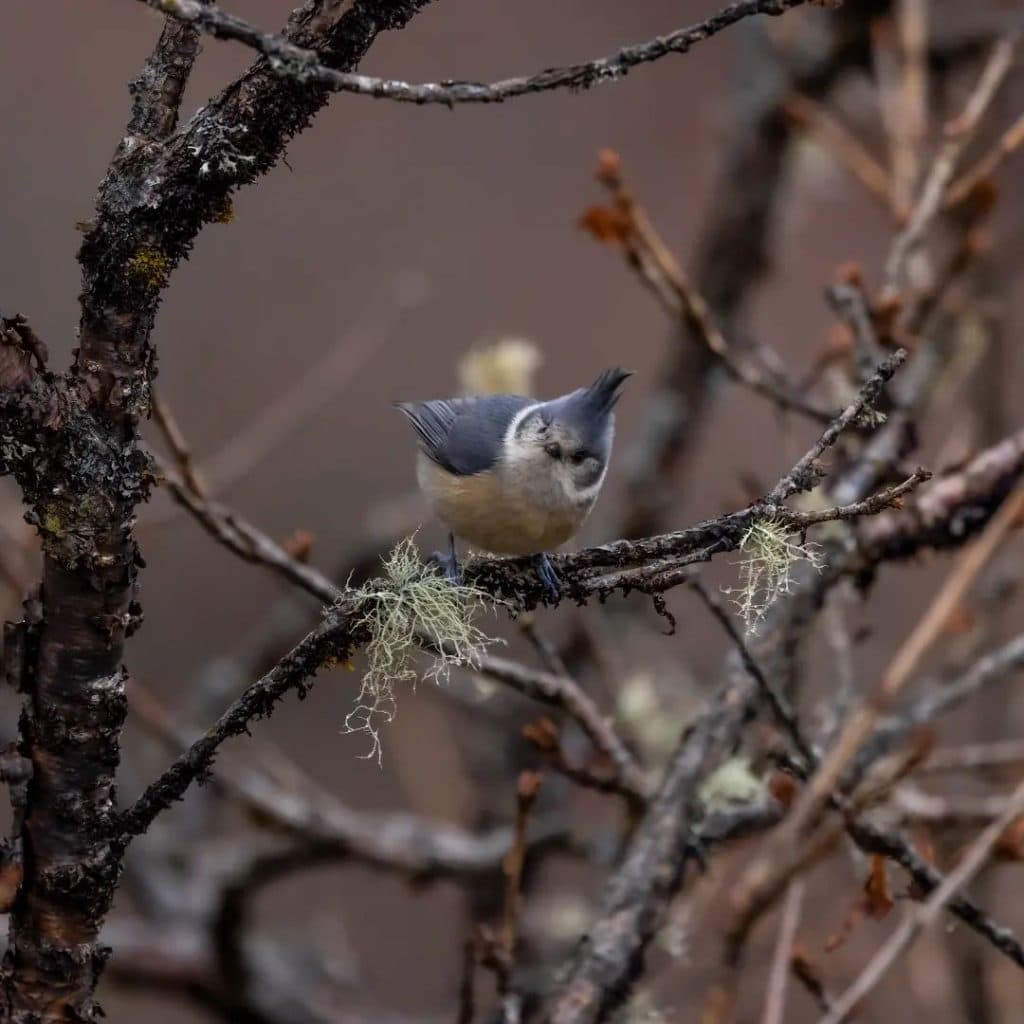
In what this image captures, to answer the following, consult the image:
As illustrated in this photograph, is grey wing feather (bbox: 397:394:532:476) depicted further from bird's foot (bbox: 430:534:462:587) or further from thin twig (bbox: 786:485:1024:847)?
thin twig (bbox: 786:485:1024:847)

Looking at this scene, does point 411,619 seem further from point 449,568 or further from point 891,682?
point 891,682

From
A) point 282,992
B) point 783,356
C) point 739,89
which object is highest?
point 783,356

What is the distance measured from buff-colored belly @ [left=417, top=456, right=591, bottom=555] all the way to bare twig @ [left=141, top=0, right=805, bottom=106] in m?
0.60

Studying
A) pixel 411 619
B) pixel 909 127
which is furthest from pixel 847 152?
pixel 411 619

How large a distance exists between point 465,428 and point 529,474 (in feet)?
0.50

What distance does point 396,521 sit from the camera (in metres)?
2.14

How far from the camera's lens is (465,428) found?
54.9 inches

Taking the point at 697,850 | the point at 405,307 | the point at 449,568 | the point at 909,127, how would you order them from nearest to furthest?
the point at 449,568 → the point at 697,850 → the point at 909,127 → the point at 405,307

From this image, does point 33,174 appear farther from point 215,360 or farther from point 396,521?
point 396,521

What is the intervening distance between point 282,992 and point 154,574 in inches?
56.7

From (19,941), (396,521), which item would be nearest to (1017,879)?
(396,521)

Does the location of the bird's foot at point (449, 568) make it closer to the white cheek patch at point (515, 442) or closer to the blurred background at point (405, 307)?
the white cheek patch at point (515, 442)

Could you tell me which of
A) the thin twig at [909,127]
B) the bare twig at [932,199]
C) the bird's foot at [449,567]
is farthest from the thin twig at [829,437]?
the thin twig at [909,127]

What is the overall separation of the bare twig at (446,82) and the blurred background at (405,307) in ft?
5.76
